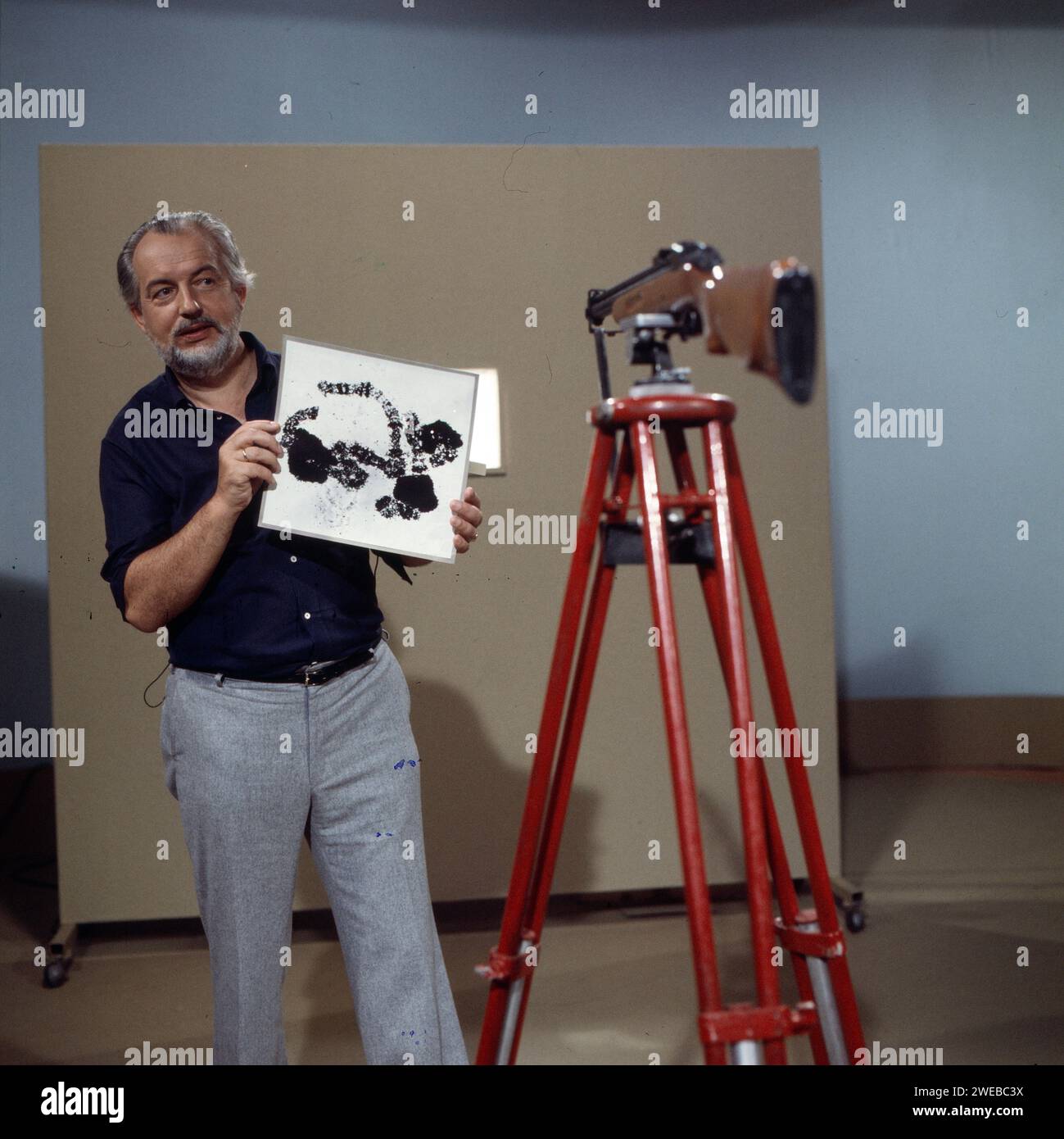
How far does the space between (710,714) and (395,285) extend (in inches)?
57.1

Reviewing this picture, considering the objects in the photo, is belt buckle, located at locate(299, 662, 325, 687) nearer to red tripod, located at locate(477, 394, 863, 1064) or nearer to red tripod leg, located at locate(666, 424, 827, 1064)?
red tripod, located at locate(477, 394, 863, 1064)

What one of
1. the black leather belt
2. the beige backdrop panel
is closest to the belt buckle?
the black leather belt

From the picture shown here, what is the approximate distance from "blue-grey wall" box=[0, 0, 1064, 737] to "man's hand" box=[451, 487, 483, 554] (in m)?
2.32

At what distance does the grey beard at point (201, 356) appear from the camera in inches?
65.6

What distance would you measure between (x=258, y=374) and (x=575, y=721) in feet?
2.62

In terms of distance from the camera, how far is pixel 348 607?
1.68 m

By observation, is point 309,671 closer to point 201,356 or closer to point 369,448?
point 369,448

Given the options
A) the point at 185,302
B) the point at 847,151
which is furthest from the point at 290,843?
the point at 847,151

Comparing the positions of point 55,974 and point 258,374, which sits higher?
point 258,374

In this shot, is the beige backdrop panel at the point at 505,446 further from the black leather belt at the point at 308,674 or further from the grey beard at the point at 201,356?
the black leather belt at the point at 308,674

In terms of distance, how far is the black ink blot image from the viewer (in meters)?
1.61

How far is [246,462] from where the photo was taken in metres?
1.53

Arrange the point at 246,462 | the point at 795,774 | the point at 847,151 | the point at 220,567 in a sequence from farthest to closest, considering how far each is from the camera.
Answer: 1. the point at 847,151
2. the point at 220,567
3. the point at 246,462
4. the point at 795,774
